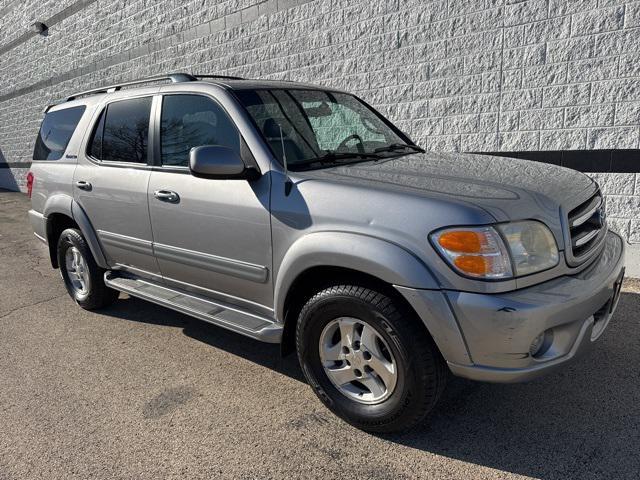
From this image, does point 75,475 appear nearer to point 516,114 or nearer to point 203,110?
point 203,110

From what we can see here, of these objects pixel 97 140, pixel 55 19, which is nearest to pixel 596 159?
pixel 97 140

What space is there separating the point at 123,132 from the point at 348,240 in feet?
7.90

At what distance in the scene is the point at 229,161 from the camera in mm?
2871

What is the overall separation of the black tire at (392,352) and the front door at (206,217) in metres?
0.41

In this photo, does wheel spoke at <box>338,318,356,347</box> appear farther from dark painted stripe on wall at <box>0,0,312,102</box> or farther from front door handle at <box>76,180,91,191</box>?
dark painted stripe on wall at <box>0,0,312,102</box>

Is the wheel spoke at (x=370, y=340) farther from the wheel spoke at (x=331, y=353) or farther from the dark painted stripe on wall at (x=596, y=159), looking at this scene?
the dark painted stripe on wall at (x=596, y=159)

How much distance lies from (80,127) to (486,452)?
404cm

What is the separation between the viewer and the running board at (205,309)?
3.02 metres

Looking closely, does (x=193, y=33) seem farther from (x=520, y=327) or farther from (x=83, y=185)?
(x=520, y=327)

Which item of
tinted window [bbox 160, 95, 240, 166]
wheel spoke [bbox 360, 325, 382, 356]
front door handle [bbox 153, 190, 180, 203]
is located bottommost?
wheel spoke [bbox 360, 325, 382, 356]

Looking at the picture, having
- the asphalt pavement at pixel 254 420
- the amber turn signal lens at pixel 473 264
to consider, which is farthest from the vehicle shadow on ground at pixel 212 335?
the amber turn signal lens at pixel 473 264

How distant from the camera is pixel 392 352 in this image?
2516 mm

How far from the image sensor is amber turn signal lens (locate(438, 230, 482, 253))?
2.26 metres

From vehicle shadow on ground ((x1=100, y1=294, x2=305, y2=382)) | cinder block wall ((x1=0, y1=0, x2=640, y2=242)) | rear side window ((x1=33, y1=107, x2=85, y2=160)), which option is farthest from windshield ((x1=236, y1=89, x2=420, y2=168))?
cinder block wall ((x1=0, y1=0, x2=640, y2=242))
